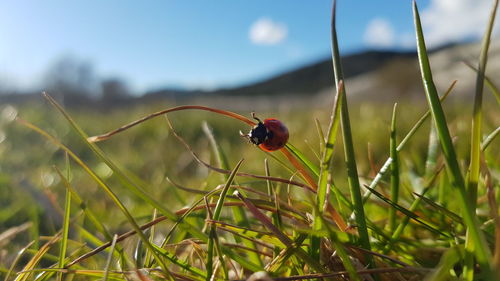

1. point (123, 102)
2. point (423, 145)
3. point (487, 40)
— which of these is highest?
point (487, 40)

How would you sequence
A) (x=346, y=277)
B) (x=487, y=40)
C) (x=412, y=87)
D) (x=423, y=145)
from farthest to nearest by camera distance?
(x=412, y=87) → (x=423, y=145) → (x=346, y=277) → (x=487, y=40)

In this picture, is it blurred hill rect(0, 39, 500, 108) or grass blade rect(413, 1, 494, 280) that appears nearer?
grass blade rect(413, 1, 494, 280)

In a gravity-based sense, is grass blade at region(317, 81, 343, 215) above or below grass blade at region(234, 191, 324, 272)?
above

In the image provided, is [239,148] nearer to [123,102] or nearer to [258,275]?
[258,275]

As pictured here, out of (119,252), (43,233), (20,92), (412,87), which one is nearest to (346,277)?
(119,252)

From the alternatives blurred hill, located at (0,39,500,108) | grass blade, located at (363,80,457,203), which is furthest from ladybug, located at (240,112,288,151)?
blurred hill, located at (0,39,500,108)

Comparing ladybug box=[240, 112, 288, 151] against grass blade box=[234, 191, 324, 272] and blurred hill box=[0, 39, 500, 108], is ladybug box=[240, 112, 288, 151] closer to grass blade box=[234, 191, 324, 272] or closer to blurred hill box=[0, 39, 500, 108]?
grass blade box=[234, 191, 324, 272]
